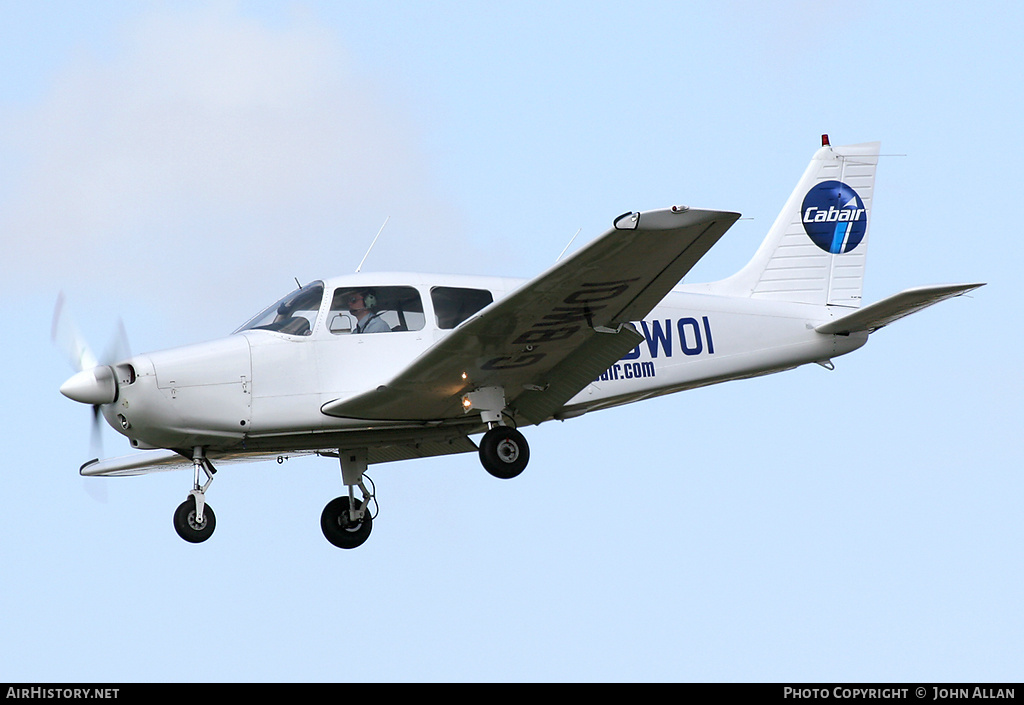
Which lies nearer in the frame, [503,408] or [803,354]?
[503,408]

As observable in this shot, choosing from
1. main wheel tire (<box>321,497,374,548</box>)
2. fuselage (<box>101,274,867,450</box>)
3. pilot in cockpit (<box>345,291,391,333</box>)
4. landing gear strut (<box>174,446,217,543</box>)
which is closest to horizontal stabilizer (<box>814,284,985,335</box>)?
fuselage (<box>101,274,867,450</box>)

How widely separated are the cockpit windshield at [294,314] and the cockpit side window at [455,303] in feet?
3.79

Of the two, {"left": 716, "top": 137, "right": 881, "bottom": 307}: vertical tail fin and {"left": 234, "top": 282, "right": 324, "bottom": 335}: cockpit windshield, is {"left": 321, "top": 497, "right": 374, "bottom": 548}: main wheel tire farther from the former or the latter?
{"left": 716, "top": 137, "right": 881, "bottom": 307}: vertical tail fin

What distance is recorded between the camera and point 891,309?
14.8 metres

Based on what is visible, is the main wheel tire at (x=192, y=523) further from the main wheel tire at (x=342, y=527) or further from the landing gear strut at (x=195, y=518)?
the main wheel tire at (x=342, y=527)

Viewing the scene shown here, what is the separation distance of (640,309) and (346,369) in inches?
116

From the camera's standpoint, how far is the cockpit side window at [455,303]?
14.1m

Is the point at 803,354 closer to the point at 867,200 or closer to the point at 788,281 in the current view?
the point at 788,281

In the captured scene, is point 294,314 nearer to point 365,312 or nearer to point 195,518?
point 365,312

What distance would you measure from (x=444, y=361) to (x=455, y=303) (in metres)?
1.15

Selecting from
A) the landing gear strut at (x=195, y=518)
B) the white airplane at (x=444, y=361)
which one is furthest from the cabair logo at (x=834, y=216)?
the landing gear strut at (x=195, y=518)

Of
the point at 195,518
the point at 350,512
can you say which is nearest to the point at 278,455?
the point at 350,512

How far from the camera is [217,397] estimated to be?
13.5 m
